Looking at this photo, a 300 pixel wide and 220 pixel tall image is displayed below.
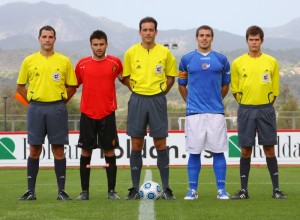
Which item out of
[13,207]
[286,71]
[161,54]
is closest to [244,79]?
[161,54]

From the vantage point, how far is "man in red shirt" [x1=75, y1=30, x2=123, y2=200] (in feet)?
29.2

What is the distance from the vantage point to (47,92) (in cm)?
891

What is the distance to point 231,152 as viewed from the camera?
69.5ft

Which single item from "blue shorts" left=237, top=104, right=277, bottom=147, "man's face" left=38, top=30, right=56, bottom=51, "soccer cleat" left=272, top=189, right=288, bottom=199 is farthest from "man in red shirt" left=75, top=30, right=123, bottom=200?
"soccer cleat" left=272, top=189, right=288, bottom=199

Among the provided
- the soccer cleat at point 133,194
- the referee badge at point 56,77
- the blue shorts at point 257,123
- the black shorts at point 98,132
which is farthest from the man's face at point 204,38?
the soccer cleat at point 133,194

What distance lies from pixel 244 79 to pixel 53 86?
7.42ft

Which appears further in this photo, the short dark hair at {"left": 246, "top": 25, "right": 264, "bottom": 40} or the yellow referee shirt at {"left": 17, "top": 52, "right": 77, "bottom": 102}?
the short dark hair at {"left": 246, "top": 25, "right": 264, "bottom": 40}

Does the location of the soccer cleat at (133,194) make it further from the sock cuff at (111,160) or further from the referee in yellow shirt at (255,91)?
the referee in yellow shirt at (255,91)

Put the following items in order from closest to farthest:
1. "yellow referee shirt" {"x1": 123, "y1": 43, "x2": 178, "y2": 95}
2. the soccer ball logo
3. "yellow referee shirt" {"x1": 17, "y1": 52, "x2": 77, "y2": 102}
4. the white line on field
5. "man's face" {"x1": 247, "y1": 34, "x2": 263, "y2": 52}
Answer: the white line on field
the soccer ball logo
"yellow referee shirt" {"x1": 123, "y1": 43, "x2": 178, "y2": 95}
"yellow referee shirt" {"x1": 17, "y1": 52, "x2": 77, "y2": 102}
"man's face" {"x1": 247, "y1": 34, "x2": 263, "y2": 52}

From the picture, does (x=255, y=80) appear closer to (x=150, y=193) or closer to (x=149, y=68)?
(x=149, y=68)

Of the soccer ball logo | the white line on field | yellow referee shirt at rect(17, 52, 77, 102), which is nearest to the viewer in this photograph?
the white line on field

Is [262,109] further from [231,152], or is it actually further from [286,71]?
[286,71]

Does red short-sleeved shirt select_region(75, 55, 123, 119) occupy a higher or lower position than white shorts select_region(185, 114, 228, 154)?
higher

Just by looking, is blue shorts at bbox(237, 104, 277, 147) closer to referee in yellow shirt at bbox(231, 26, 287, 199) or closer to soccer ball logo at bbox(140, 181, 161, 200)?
referee in yellow shirt at bbox(231, 26, 287, 199)
